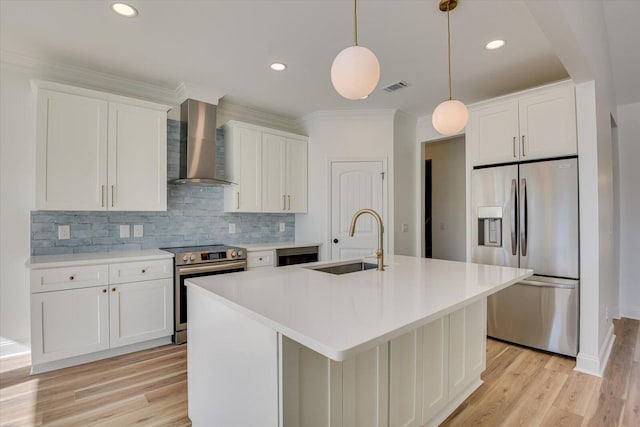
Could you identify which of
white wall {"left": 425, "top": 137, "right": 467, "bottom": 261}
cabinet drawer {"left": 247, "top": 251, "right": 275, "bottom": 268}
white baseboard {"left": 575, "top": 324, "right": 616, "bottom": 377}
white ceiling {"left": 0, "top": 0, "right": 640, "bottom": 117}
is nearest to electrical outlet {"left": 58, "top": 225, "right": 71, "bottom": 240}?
white ceiling {"left": 0, "top": 0, "right": 640, "bottom": 117}

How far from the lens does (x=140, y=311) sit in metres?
2.89

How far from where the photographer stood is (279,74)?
10.2 feet

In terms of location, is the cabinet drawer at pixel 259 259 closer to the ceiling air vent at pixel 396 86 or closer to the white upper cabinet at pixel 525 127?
the ceiling air vent at pixel 396 86

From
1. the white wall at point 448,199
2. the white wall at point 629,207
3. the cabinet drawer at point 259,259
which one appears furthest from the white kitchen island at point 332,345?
the white wall at point 448,199

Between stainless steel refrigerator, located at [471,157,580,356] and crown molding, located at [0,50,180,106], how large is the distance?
136 inches

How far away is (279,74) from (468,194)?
2.30 metres

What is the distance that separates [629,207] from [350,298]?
4418 millimetres

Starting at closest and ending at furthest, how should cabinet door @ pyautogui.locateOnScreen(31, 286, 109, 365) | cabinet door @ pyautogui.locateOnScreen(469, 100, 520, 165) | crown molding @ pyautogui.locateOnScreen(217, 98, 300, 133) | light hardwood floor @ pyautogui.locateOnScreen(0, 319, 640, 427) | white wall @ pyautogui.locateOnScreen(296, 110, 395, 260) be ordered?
light hardwood floor @ pyautogui.locateOnScreen(0, 319, 640, 427) → cabinet door @ pyautogui.locateOnScreen(31, 286, 109, 365) → cabinet door @ pyautogui.locateOnScreen(469, 100, 520, 165) → crown molding @ pyautogui.locateOnScreen(217, 98, 300, 133) → white wall @ pyautogui.locateOnScreen(296, 110, 395, 260)

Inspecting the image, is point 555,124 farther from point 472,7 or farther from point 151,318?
point 151,318

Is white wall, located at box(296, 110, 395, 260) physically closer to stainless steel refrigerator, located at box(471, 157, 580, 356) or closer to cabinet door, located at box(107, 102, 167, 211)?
stainless steel refrigerator, located at box(471, 157, 580, 356)

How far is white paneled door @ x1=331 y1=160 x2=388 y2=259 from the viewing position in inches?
165

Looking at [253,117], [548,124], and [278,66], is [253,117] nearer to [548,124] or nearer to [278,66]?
[278,66]

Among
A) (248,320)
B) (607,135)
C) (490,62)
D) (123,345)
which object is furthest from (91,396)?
(607,135)

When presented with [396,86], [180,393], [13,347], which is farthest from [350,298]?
[13,347]
